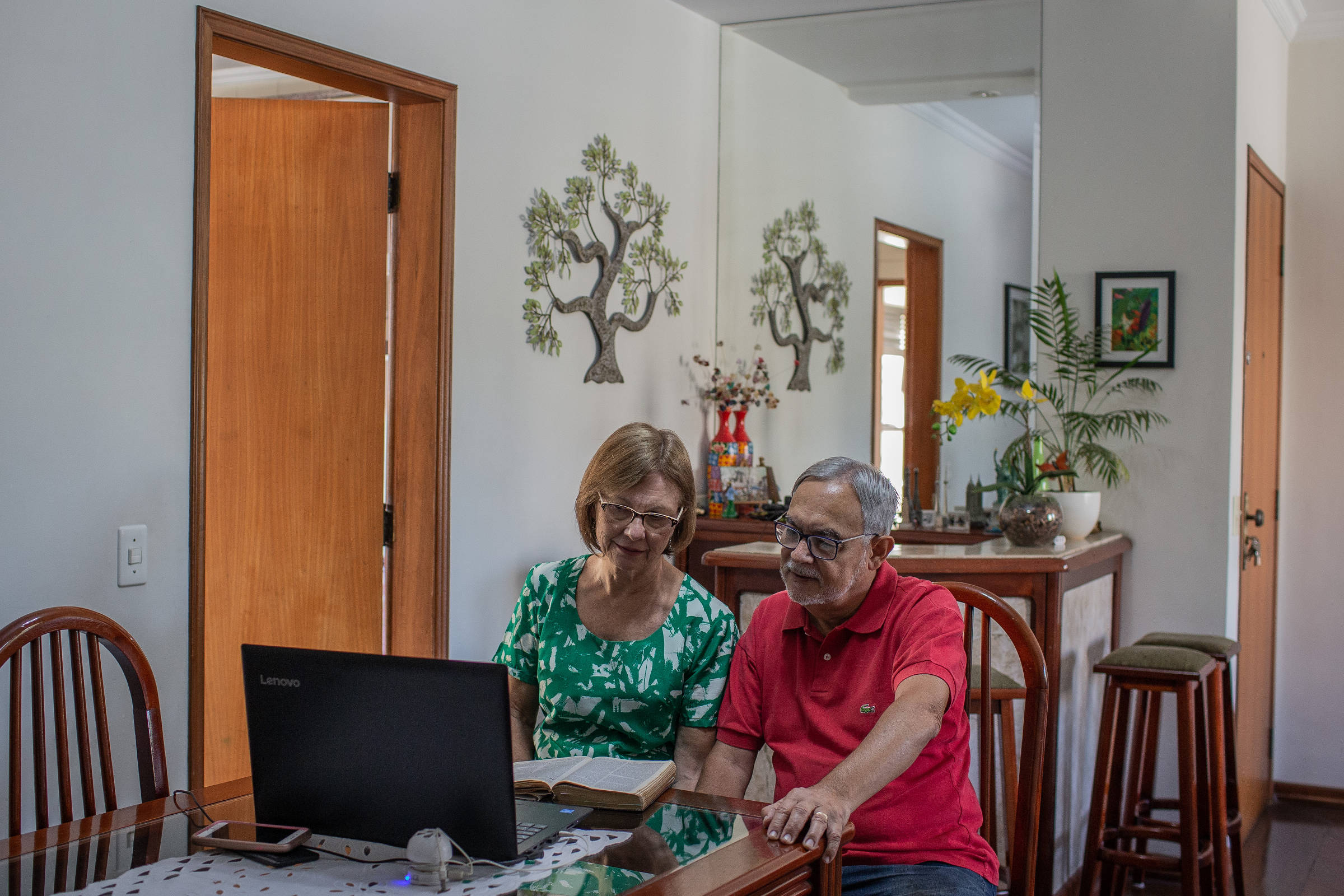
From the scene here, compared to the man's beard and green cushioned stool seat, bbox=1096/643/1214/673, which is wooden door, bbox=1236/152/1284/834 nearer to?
green cushioned stool seat, bbox=1096/643/1214/673

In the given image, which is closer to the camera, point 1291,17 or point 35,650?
point 35,650

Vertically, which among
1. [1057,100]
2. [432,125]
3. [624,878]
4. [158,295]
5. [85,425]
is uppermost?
[1057,100]

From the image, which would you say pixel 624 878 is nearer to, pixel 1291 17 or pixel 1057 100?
pixel 1057 100

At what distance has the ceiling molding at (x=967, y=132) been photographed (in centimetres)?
471

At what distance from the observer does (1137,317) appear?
3818 mm

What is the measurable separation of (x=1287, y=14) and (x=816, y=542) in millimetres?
3424

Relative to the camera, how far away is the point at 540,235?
3508 millimetres

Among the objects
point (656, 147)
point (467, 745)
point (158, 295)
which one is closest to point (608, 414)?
point (656, 147)

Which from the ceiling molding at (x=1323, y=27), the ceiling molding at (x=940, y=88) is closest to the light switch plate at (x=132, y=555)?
the ceiling molding at (x=940, y=88)

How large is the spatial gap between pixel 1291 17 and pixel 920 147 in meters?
1.34

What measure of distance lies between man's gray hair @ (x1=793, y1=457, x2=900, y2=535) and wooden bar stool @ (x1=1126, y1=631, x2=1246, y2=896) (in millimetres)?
1753

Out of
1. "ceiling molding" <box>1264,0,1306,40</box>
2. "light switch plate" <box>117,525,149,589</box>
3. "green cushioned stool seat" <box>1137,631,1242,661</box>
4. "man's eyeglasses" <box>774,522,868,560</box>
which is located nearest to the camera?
"man's eyeglasses" <box>774,522,868,560</box>

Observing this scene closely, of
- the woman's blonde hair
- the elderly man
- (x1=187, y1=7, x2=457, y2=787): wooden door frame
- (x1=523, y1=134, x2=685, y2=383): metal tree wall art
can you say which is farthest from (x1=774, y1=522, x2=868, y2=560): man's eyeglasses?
(x1=523, y1=134, x2=685, y2=383): metal tree wall art

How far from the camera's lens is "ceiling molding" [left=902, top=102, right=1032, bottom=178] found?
4715 mm
